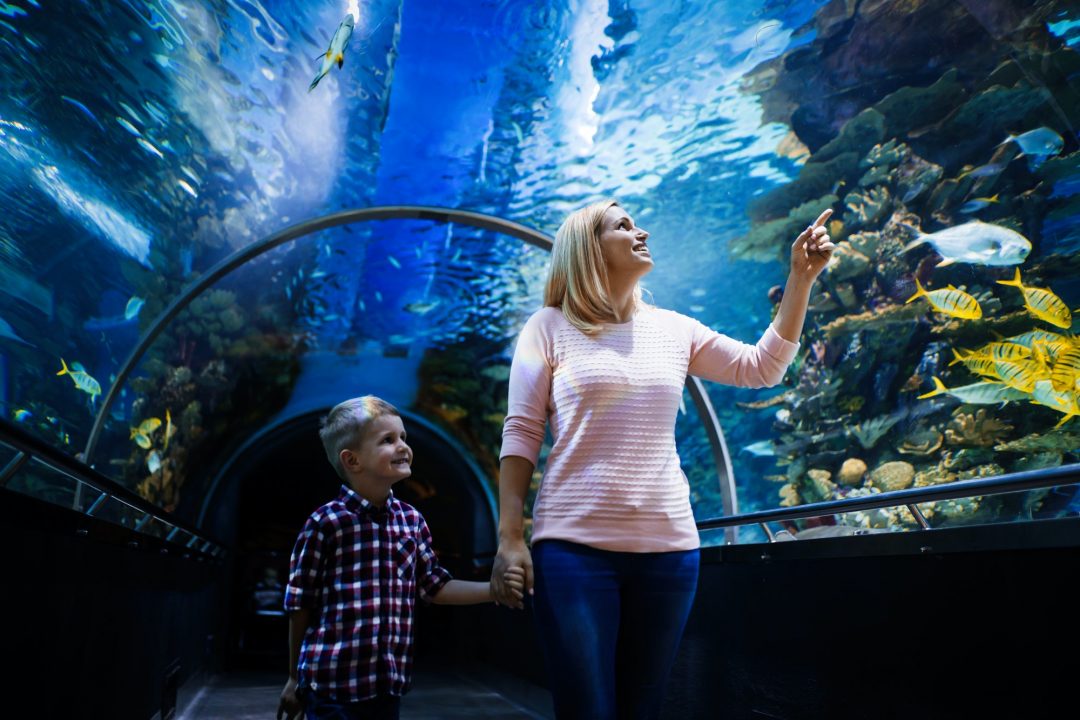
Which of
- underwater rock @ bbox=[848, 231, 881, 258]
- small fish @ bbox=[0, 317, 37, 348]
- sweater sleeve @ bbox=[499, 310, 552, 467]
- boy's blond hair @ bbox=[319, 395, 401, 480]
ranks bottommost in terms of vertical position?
sweater sleeve @ bbox=[499, 310, 552, 467]

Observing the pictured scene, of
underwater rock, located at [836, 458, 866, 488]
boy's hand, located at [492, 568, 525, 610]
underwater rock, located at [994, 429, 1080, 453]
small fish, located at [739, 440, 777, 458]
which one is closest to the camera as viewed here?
boy's hand, located at [492, 568, 525, 610]

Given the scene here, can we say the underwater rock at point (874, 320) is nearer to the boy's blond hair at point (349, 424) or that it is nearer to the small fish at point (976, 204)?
the small fish at point (976, 204)

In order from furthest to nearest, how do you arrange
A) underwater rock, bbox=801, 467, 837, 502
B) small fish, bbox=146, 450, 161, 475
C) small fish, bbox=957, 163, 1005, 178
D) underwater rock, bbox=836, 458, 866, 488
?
small fish, bbox=146, 450, 161, 475 → underwater rock, bbox=801, 467, 837, 502 → underwater rock, bbox=836, 458, 866, 488 → small fish, bbox=957, 163, 1005, 178

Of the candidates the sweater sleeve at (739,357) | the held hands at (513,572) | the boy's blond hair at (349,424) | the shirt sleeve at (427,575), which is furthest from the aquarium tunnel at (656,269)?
the held hands at (513,572)

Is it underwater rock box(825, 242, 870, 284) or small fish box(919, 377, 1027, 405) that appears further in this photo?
underwater rock box(825, 242, 870, 284)

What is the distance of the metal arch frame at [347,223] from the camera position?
727 cm

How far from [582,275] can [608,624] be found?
898 millimetres

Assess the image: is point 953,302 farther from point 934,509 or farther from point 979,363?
point 934,509

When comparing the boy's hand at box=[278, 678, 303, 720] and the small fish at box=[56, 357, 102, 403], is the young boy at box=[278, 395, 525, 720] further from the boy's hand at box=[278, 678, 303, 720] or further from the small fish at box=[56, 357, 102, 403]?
the small fish at box=[56, 357, 102, 403]

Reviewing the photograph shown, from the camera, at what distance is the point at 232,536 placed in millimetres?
14438

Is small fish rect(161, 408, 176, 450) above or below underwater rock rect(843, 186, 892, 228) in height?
below

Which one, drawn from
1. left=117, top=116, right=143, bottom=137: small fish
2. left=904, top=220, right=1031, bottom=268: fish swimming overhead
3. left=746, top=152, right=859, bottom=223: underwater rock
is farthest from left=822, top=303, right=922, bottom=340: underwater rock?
left=117, top=116, right=143, bottom=137: small fish

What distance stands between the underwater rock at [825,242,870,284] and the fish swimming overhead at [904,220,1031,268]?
18.5 inches

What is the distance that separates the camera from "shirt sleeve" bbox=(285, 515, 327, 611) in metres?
2.84
